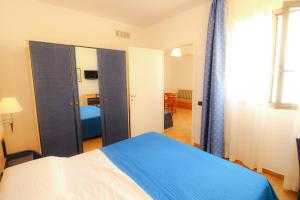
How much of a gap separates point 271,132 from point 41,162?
8.55 ft

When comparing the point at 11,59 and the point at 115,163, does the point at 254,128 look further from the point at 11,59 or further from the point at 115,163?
the point at 11,59

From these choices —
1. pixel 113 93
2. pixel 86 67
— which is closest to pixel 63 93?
pixel 86 67

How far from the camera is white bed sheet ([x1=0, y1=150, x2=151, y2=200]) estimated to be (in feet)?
3.31

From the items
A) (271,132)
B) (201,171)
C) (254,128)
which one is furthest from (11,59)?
(271,132)

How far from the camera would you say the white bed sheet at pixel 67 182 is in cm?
101

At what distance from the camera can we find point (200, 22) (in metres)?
2.83

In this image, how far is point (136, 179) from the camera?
4.05ft

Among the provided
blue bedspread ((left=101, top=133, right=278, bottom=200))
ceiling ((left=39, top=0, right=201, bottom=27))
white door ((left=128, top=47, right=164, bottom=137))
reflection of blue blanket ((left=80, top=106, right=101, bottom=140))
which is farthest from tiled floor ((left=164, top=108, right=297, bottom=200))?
ceiling ((left=39, top=0, right=201, bottom=27))

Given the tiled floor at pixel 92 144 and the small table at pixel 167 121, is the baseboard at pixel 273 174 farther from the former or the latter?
the tiled floor at pixel 92 144

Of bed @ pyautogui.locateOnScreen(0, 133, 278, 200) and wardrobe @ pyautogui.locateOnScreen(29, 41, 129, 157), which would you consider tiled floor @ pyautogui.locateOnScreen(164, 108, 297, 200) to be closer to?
bed @ pyautogui.locateOnScreen(0, 133, 278, 200)

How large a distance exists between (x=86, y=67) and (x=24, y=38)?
3.08 ft

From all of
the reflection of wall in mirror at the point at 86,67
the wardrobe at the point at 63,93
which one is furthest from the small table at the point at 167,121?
the reflection of wall in mirror at the point at 86,67

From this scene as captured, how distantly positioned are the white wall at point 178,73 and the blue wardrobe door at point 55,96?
4712 mm

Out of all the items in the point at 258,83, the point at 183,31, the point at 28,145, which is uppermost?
the point at 183,31
